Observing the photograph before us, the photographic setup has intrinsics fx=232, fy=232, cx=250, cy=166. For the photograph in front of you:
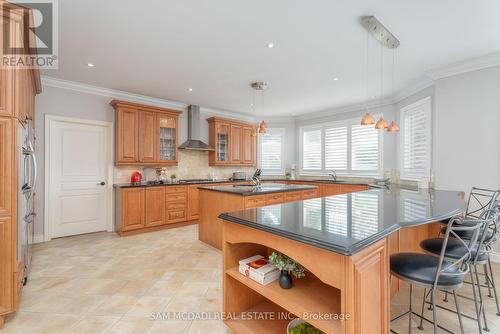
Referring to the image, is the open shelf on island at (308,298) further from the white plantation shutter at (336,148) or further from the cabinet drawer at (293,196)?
the white plantation shutter at (336,148)

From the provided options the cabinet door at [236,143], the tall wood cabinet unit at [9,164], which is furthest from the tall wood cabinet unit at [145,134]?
the tall wood cabinet unit at [9,164]

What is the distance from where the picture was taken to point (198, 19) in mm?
2365

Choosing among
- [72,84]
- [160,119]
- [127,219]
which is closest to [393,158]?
[160,119]

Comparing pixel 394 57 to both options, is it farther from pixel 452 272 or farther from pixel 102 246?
pixel 102 246

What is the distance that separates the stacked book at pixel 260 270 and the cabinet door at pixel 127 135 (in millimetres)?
3762

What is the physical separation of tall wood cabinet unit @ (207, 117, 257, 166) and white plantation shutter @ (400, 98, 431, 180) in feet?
10.5

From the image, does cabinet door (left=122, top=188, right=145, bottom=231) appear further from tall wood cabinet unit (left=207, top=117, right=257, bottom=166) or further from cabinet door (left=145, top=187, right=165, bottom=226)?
tall wood cabinet unit (left=207, top=117, right=257, bottom=166)

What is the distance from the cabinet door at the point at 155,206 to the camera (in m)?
4.41

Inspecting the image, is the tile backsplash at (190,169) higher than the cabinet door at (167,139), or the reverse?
the cabinet door at (167,139)

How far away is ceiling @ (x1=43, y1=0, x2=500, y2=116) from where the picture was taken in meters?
2.20

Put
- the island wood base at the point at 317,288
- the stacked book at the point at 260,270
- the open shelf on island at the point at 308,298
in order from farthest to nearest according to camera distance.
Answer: the stacked book at the point at 260,270 → the open shelf on island at the point at 308,298 → the island wood base at the point at 317,288

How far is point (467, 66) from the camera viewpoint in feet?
10.8

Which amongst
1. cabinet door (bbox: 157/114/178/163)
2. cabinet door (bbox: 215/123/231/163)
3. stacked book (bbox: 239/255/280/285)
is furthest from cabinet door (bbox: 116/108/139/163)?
stacked book (bbox: 239/255/280/285)

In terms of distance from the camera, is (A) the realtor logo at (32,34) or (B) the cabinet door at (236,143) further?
(B) the cabinet door at (236,143)
